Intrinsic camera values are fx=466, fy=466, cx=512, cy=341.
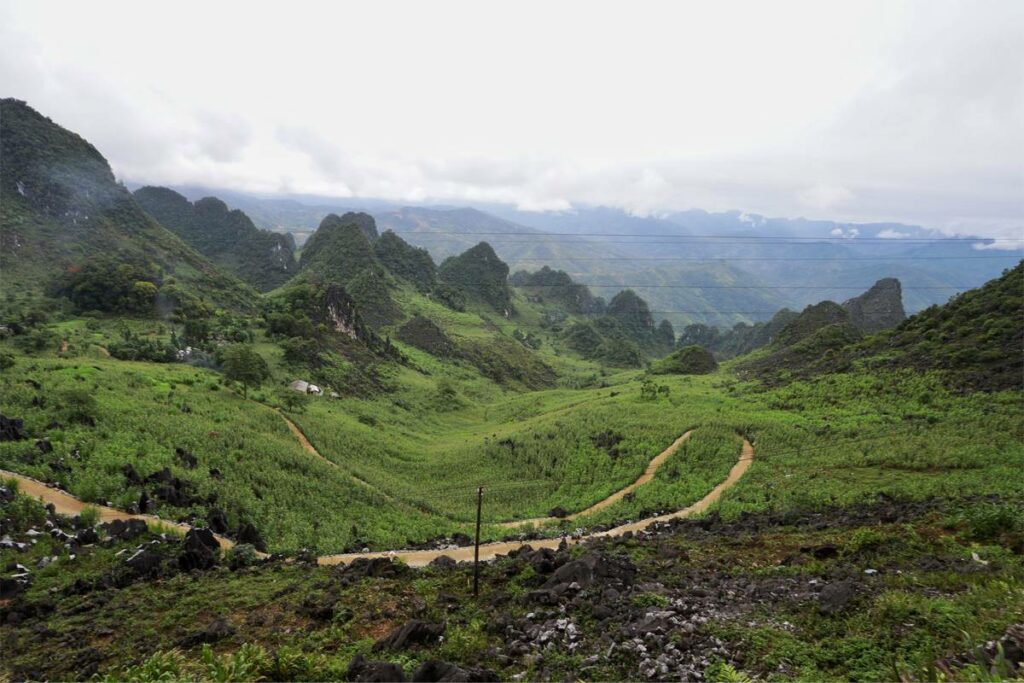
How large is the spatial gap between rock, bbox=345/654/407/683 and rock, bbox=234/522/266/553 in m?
11.0

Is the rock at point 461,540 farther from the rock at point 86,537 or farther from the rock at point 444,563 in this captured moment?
the rock at point 86,537

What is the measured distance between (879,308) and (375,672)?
12074cm

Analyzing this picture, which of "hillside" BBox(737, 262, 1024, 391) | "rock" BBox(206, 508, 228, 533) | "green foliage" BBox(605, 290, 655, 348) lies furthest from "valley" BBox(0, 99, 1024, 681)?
"green foliage" BBox(605, 290, 655, 348)

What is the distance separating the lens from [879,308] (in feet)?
320

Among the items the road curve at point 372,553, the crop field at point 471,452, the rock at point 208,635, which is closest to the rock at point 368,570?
the road curve at point 372,553

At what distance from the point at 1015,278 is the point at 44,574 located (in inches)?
2299

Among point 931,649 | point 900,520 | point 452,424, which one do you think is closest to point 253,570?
point 931,649

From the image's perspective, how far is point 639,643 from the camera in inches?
323

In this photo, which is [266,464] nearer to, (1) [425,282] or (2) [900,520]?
(2) [900,520]

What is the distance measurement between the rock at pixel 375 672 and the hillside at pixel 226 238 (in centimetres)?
11978

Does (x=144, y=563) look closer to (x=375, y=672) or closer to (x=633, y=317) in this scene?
(x=375, y=672)

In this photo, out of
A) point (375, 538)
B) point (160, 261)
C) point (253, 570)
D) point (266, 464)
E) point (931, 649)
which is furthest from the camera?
point (160, 261)

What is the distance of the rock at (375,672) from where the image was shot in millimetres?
7266

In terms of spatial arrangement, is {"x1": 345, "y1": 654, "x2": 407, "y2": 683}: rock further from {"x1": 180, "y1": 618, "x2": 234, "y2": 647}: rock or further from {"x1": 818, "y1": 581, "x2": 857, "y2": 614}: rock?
{"x1": 818, "y1": 581, "x2": 857, "y2": 614}: rock
